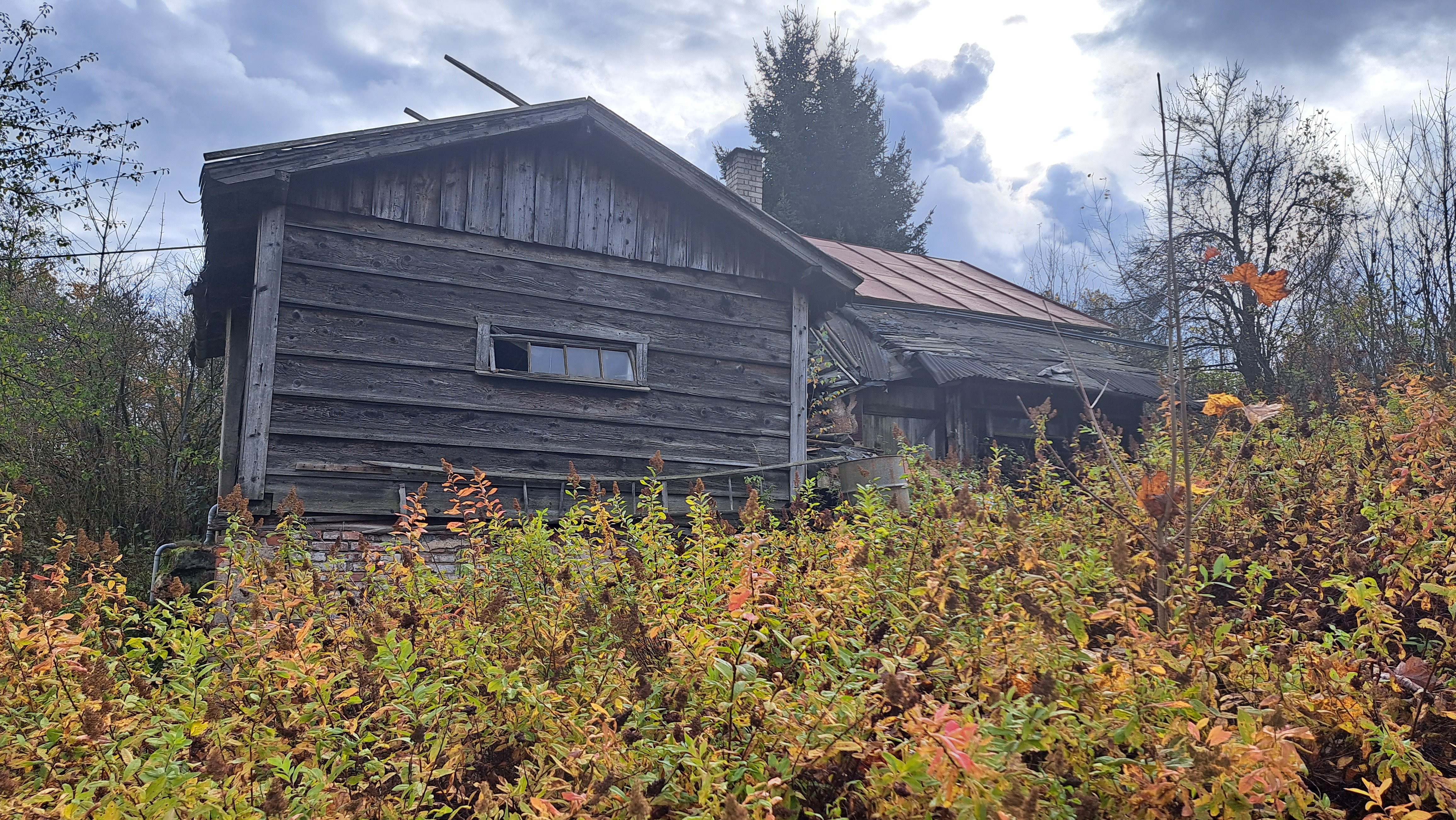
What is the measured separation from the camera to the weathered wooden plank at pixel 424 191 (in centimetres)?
789

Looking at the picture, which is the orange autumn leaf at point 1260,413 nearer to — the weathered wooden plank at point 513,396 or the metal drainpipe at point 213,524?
the weathered wooden plank at point 513,396

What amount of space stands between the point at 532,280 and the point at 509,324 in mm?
488

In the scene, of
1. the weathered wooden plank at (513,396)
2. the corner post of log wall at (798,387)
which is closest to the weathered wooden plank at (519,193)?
the weathered wooden plank at (513,396)

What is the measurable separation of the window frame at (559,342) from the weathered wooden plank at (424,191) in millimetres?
973

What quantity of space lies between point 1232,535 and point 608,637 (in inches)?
123

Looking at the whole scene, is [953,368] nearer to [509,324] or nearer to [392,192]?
[509,324]

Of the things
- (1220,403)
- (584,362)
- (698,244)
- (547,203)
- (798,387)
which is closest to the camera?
(1220,403)

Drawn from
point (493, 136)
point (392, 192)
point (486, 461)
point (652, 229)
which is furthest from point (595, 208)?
point (486, 461)

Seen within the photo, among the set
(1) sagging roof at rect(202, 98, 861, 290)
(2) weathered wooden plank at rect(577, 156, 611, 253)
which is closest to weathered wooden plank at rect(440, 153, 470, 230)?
(1) sagging roof at rect(202, 98, 861, 290)

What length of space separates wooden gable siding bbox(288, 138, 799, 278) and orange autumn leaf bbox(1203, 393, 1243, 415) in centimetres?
602

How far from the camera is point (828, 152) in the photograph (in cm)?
2844

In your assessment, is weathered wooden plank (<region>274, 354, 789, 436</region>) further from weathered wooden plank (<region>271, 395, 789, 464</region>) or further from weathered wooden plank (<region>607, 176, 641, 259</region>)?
weathered wooden plank (<region>607, 176, 641, 259</region>)

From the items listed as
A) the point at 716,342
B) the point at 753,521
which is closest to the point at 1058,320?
the point at 716,342

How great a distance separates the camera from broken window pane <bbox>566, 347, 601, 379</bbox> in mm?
8273
